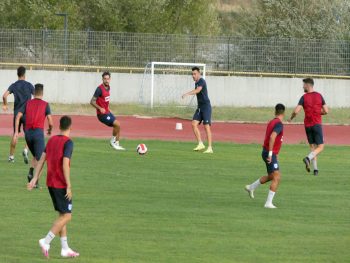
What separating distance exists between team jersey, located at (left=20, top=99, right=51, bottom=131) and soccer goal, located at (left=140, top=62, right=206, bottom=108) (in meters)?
27.2

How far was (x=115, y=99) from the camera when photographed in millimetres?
48469

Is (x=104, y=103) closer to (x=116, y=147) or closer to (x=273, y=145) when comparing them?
(x=116, y=147)

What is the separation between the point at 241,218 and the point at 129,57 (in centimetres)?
3343

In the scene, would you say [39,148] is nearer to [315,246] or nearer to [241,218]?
[241,218]

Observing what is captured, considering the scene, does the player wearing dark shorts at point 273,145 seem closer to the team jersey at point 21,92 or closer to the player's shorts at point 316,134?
the player's shorts at point 316,134

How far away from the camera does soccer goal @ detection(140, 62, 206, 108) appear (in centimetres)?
4647

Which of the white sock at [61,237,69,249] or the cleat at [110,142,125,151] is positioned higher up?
the cleat at [110,142,125,151]

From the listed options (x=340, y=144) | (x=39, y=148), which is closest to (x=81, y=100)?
(x=340, y=144)

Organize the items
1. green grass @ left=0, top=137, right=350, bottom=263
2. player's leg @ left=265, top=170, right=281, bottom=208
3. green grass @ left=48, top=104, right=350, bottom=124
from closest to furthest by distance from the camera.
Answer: green grass @ left=0, top=137, right=350, bottom=263
player's leg @ left=265, top=170, right=281, bottom=208
green grass @ left=48, top=104, right=350, bottom=124

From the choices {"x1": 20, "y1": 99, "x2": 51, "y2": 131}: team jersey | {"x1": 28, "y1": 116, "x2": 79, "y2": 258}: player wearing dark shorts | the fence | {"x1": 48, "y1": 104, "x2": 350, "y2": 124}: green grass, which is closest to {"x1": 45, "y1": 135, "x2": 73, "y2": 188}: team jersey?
{"x1": 28, "y1": 116, "x2": 79, "y2": 258}: player wearing dark shorts

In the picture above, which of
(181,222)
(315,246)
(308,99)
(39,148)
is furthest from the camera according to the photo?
(308,99)

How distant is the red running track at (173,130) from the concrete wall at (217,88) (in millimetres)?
7035

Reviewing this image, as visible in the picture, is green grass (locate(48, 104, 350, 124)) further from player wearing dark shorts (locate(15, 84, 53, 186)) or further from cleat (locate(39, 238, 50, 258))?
cleat (locate(39, 238, 50, 258))

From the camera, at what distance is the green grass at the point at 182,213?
42.7ft
